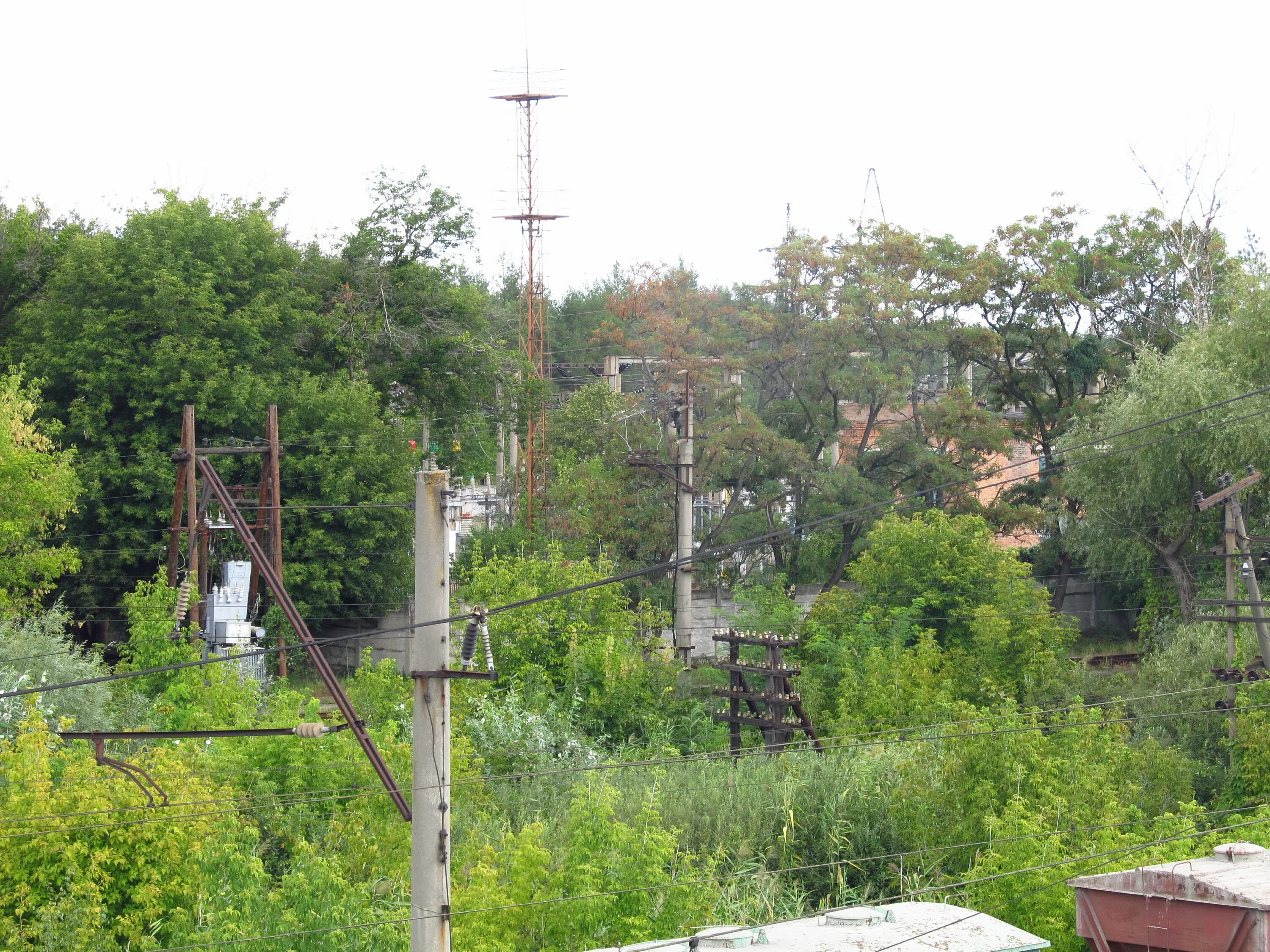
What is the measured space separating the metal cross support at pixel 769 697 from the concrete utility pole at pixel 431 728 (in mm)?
15265

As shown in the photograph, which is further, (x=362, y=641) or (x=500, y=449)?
(x=500, y=449)

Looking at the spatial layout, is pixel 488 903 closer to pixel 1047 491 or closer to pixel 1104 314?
pixel 1047 491

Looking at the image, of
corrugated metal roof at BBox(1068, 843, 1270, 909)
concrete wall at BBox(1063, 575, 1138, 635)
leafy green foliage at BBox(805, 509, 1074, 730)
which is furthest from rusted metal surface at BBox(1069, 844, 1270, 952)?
concrete wall at BBox(1063, 575, 1138, 635)

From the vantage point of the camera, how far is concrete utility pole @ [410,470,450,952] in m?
11.0

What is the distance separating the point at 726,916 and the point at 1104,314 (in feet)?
109

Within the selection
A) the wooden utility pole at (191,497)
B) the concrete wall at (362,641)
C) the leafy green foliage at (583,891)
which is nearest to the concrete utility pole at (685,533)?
the concrete wall at (362,641)

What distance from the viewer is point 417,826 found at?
11.1m

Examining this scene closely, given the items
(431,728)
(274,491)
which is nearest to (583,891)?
(431,728)

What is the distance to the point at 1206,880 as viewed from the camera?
13242 millimetres

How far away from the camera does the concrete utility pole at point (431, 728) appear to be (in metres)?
11.0

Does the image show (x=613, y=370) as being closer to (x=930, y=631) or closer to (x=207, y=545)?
(x=930, y=631)

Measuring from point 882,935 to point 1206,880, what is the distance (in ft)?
11.6

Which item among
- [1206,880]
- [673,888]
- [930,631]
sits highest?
[930,631]

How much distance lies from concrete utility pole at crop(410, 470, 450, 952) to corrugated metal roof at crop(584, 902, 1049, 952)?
1620 mm
